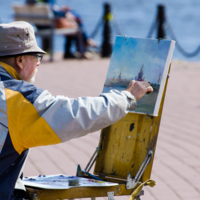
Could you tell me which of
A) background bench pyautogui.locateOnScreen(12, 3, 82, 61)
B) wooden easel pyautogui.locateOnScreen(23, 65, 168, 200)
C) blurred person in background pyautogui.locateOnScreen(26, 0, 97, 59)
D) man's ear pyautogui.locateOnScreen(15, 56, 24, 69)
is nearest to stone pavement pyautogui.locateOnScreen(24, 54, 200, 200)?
wooden easel pyautogui.locateOnScreen(23, 65, 168, 200)

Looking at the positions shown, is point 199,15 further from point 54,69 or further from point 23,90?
point 23,90

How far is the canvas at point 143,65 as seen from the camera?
2033 millimetres

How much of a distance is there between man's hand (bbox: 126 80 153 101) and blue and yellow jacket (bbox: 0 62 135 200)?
21 cm

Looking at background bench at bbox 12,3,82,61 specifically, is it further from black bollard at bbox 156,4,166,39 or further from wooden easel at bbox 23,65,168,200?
wooden easel at bbox 23,65,168,200

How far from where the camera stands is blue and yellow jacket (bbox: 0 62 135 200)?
1.52 m

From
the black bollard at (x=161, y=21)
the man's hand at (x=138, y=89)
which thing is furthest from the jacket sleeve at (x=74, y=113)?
the black bollard at (x=161, y=21)

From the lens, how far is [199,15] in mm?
24156

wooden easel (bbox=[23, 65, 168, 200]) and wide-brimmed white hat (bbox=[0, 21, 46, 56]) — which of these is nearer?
wide-brimmed white hat (bbox=[0, 21, 46, 56])

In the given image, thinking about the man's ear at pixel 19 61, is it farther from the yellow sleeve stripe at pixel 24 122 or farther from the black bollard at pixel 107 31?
the black bollard at pixel 107 31

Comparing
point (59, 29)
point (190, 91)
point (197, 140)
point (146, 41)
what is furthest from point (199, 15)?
point (146, 41)

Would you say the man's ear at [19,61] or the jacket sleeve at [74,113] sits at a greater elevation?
the man's ear at [19,61]

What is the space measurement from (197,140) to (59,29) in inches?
244

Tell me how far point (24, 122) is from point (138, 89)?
0.62m

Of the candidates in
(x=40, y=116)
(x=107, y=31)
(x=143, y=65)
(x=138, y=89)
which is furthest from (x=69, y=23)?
(x=40, y=116)
